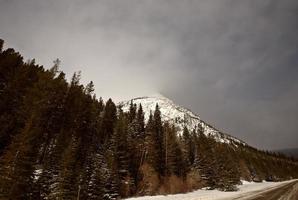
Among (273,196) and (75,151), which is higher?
(75,151)

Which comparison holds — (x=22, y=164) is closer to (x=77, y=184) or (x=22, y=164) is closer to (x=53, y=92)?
(x=77, y=184)

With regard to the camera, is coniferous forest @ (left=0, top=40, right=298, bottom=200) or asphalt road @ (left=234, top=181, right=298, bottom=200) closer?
asphalt road @ (left=234, top=181, right=298, bottom=200)

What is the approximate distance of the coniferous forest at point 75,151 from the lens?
28.5m

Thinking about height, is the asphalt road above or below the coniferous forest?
below

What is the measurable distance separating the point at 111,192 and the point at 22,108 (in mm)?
18926

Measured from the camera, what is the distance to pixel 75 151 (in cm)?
3841

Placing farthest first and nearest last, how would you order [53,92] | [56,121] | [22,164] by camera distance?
[56,121] < [53,92] < [22,164]

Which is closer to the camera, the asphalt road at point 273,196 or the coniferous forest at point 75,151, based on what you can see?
the asphalt road at point 273,196

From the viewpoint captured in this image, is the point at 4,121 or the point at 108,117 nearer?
the point at 4,121

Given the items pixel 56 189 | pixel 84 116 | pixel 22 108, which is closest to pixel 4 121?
pixel 22 108

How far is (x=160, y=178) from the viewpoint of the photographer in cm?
4988

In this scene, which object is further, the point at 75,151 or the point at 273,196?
the point at 75,151

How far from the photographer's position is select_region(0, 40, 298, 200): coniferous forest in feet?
93.5

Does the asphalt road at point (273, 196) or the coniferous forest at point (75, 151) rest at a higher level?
the coniferous forest at point (75, 151)
